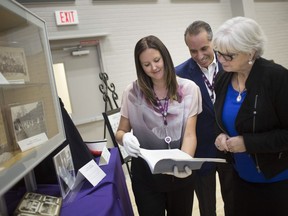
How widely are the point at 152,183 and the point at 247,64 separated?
0.78 metres

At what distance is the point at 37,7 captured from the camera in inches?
131

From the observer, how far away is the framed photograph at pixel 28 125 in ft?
3.30

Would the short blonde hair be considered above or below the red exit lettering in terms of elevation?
below

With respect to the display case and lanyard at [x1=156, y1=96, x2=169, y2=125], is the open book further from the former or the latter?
the display case

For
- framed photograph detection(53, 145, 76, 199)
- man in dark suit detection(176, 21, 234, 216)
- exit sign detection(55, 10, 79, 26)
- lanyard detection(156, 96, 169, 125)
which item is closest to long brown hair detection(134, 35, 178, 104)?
lanyard detection(156, 96, 169, 125)

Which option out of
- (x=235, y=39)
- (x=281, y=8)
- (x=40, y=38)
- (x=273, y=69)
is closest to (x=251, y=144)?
(x=273, y=69)

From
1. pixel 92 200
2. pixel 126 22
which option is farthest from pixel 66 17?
pixel 92 200

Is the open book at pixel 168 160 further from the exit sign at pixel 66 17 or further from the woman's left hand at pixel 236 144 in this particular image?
the exit sign at pixel 66 17

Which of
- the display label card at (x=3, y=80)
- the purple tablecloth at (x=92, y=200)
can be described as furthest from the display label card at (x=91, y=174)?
the display label card at (x=3, y=80)

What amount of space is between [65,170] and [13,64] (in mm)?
564

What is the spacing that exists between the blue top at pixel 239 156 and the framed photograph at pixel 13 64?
3.22ft

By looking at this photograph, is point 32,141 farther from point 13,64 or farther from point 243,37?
point 243,37

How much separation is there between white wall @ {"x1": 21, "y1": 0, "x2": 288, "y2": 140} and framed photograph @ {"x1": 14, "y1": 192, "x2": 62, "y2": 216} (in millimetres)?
2600

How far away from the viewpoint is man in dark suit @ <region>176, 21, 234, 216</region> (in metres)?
1.76
